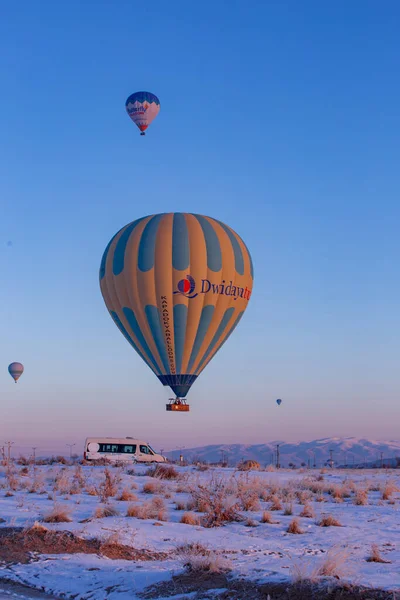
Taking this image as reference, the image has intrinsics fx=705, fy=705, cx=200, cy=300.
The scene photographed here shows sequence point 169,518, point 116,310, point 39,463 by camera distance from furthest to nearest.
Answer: point 116,310
point 39,463
point 169,518

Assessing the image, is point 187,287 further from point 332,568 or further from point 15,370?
point 332,568

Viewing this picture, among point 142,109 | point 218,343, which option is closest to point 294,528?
point 218,343

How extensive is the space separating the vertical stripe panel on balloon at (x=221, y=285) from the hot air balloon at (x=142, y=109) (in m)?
12.6

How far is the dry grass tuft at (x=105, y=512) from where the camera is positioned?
17544mm

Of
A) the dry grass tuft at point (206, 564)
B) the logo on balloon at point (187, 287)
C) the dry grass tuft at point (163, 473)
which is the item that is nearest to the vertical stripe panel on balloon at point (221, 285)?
the logo on balloon at point (187, 287)

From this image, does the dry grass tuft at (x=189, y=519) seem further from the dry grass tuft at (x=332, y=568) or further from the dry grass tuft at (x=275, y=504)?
the dry grass tuft at (x=332, y=568)

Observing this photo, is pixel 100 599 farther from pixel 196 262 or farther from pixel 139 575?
Answer: pixel 196 262

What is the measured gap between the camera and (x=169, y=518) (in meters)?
18.7

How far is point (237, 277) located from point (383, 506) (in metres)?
25.2

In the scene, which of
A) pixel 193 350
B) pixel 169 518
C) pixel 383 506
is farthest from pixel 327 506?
pixel 193 350

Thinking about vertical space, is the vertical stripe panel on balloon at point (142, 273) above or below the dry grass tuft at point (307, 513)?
above

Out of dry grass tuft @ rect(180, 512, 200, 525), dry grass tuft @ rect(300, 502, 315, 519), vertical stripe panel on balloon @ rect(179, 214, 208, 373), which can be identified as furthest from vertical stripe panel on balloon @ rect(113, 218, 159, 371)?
dry grass tuft @ rect(180, 512, 200, 525)

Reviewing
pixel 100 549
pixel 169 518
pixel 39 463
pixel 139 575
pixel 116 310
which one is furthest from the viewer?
pixel 116 310

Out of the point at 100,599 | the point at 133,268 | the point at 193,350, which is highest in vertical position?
the point at 133,268
